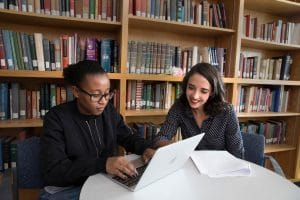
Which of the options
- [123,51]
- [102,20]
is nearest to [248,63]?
[123,51]

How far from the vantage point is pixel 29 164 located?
124 cm

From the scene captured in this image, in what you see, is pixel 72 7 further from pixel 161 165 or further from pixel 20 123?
pixel 161 165

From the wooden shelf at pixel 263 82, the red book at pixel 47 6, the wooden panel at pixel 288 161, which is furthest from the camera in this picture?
the wooden panel at pixel 288 161

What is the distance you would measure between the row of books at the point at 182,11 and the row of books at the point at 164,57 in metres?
0.23

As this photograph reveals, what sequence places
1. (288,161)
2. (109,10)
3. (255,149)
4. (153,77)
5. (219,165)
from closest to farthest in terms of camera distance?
(219,165) → (255,149) → (109,10) → (153,77) → (288,161)

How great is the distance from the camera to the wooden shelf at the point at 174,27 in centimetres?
191

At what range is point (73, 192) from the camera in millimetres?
1052

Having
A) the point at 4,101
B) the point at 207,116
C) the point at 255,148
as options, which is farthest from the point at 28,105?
the point at 255,148

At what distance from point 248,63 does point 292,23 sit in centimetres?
72

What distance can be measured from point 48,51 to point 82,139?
833 millimetres

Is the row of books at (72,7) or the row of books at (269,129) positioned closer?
the row of books at (72,7)

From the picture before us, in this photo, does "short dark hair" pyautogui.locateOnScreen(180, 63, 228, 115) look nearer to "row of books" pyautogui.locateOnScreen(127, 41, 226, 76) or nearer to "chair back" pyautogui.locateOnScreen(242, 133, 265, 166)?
"chair back" pyautogui.locateOnScreen(242, 133, 265, 166)

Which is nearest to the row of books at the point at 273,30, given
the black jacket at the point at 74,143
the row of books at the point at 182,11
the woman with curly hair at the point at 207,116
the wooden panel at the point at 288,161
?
the row of books at the point at 182,11

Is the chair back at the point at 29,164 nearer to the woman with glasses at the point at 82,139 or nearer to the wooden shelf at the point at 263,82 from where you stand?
the woman with glasses at the point at 82,139
